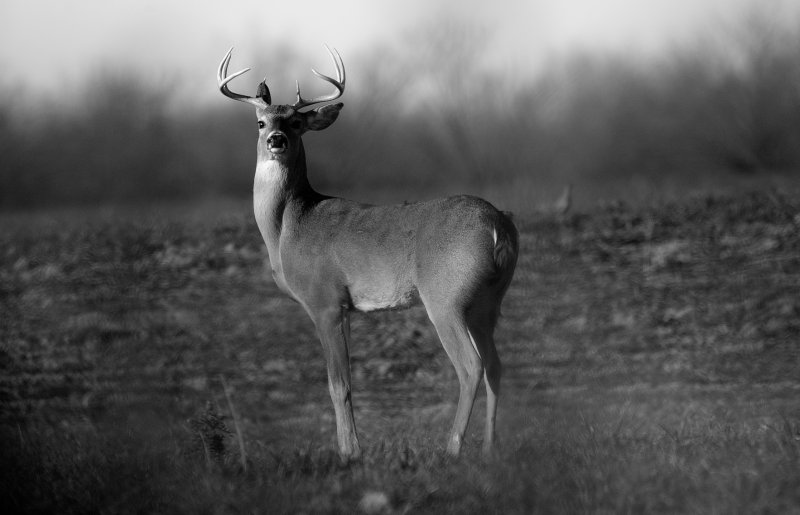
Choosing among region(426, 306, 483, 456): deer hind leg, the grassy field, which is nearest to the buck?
region(426, 306, 483, 456): deer hind leg

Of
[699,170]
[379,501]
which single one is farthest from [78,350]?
[699,170]

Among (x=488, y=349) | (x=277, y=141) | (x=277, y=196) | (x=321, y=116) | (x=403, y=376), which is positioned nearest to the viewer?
(x=488, y=349)

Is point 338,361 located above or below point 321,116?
below

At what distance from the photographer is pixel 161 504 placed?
20.7 ft

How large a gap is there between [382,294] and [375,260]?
23 centimetres

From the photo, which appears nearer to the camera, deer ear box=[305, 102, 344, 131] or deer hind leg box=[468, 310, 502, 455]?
deer hind leg box=[468, 310, 502, 455]

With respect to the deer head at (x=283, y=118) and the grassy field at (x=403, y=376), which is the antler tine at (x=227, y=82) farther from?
the grassy field at (x=403, y=376)

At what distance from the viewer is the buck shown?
7715 millimetres

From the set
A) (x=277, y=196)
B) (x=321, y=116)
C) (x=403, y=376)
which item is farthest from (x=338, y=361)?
(x=403, y=376)

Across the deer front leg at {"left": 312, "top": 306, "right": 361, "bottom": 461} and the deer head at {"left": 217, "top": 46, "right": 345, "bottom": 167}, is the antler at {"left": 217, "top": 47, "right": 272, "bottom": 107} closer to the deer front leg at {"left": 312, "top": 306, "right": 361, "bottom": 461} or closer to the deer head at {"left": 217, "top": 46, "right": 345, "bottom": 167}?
the deer head at {"left": 217, "top": 46, "right": 345, "bottom": 167}

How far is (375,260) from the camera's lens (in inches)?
320

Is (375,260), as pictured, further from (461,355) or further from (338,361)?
(461,355)

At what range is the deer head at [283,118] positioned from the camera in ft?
28.7

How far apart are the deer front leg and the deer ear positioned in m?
1.62
